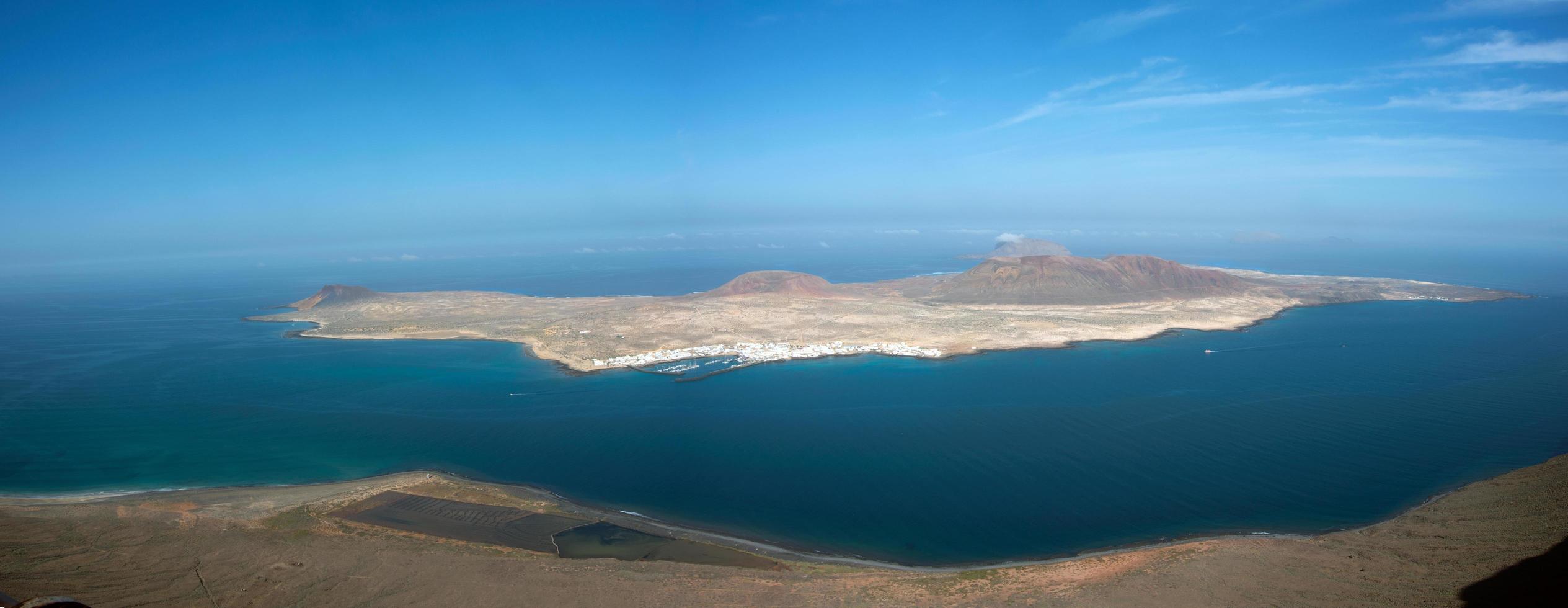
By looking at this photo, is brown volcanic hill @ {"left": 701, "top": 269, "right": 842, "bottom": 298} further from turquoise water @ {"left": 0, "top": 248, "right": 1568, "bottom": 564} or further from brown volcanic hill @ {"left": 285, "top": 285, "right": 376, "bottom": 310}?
brown volcanic hill @ {"left": 285, "top": 285, "right": 376, "bottom": 310}

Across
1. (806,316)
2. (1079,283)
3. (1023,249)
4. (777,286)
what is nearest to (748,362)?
(806,316)

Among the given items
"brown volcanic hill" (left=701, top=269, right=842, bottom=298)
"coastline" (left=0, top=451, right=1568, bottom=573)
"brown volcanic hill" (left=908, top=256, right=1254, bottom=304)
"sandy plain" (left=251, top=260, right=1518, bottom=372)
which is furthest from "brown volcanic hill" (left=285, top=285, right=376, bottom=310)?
"brown volcanic hill" (left=908, top=256, right=1254, bottom=304)

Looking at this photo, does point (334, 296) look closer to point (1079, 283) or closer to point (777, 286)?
point (777, 286)

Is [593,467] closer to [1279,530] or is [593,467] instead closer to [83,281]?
[1279,530]

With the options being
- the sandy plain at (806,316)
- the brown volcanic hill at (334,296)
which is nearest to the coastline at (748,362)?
the sandy plain at (806,316)

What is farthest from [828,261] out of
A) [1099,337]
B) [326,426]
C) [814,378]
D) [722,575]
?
[722,575]

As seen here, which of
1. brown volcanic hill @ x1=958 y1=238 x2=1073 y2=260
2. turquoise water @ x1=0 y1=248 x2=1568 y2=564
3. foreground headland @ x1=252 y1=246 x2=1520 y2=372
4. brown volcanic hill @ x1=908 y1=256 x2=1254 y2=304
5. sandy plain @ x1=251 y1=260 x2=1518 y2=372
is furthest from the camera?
brown volcanic hill @ x1=958 y1=238 x2=1073 y2=260
